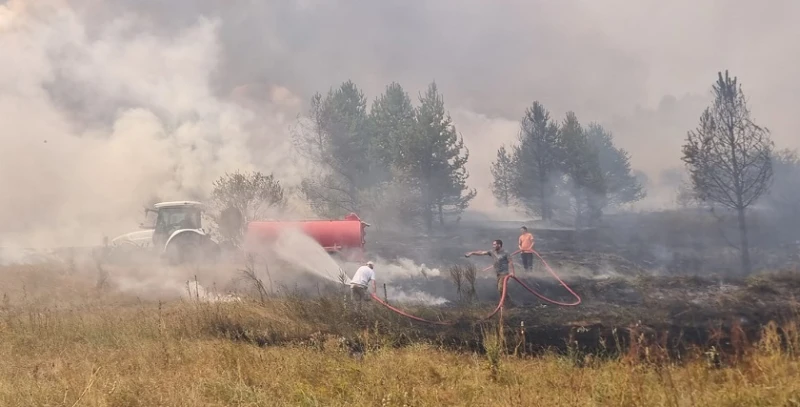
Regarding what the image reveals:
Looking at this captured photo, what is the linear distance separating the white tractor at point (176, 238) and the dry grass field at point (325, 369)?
8070 mm

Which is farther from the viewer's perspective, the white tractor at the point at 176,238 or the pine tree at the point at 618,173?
the pine tree at the point at 618,173

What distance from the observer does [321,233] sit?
59.4 feet

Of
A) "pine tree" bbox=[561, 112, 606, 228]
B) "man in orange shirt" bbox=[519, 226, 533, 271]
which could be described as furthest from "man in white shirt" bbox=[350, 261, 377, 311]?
"pine tree" bbox=[561, 112, 606, 228]

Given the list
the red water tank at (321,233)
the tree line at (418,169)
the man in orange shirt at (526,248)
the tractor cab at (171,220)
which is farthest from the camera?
the tree line at (418,169)

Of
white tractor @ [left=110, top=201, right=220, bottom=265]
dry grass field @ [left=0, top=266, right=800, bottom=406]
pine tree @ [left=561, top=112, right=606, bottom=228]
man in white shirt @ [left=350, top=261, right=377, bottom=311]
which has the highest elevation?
pine tree @ [left=561, top=112, right=606, bottom=228]

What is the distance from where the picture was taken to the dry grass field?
5.02m

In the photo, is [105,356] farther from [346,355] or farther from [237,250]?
[237,250]

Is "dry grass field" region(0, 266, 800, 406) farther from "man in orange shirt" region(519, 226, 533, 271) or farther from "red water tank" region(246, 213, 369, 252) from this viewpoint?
"red water tank" region(246, 213, 369, 252)

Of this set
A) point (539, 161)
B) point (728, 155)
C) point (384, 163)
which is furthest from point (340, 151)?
point (728, 155)

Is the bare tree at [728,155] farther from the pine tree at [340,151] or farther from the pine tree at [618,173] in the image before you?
the pine tree at [618,173]

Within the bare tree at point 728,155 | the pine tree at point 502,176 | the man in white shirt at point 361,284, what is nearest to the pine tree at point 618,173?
the pine tree at point 502,176

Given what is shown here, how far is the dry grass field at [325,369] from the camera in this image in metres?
5.02

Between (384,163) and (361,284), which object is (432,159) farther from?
(361,284)

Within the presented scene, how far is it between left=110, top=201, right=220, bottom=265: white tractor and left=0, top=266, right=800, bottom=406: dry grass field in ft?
26.5
